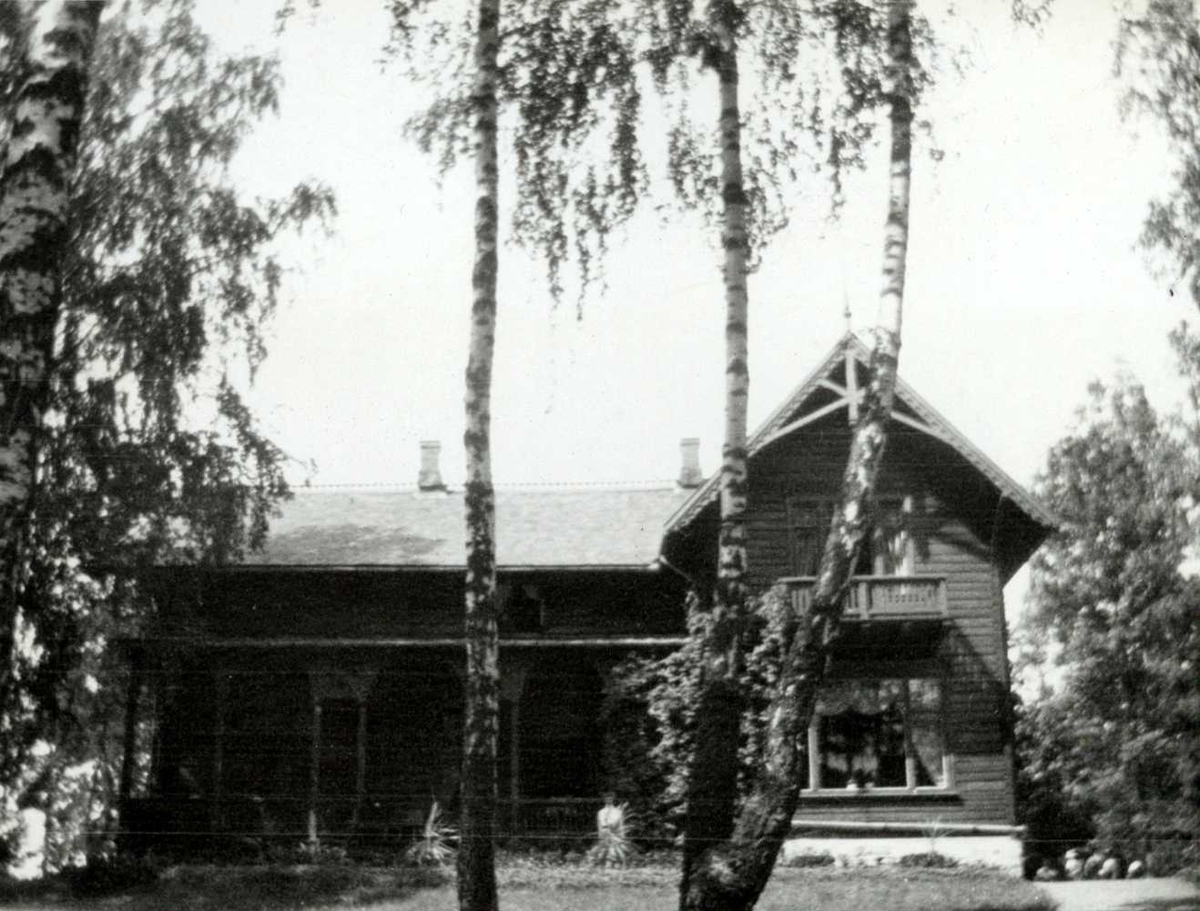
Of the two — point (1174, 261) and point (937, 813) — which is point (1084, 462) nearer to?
point (937, 813)

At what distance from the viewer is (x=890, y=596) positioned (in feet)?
64.0

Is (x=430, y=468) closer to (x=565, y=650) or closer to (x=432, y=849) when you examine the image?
(x=565, y=650)

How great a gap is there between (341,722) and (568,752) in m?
3.97

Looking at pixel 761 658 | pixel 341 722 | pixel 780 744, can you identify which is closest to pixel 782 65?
pixel 780 744

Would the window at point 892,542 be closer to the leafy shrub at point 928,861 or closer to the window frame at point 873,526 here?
the window frame at point 873,526

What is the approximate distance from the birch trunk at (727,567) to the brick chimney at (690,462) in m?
13.5

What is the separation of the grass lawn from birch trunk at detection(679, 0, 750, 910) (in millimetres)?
3729

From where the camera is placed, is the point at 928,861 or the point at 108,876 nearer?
the point at 108,876

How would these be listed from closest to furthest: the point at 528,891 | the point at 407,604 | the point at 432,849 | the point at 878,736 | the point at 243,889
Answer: the point at 528,891, the point at 243,889, the point at 432,849, the point at 878,736, the point at 407,604

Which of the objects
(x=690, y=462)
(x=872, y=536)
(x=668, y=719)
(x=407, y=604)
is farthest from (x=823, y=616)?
(x=690, y=462)

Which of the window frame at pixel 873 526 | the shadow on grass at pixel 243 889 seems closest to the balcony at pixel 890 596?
A: the window frame at pixel 873 526

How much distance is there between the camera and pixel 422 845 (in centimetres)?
1758

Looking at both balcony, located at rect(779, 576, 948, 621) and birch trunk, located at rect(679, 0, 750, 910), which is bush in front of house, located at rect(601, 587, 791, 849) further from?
birch trunk, located at rect(679, 0, 750, 910)

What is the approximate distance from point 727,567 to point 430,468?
1487 centimetres
